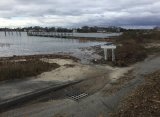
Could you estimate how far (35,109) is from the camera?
827cm

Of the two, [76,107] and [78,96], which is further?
[78,96]

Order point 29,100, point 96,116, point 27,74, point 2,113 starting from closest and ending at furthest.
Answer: point 96,116
point 2,113
point 29,100
point 27,74

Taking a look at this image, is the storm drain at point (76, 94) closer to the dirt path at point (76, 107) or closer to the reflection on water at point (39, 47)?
the dirt path at point (76, 107)

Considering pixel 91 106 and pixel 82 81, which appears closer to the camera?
pixel 91 106

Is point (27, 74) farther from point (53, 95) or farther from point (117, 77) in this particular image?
point (117, 77)

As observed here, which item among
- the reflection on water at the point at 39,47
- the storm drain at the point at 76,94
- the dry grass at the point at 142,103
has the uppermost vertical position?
the dry grass at the point at 142,103

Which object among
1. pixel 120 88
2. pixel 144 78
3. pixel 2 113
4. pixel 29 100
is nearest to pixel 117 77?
pixel 144 78

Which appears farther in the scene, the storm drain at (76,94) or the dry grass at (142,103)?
the storm drain at (76,94)

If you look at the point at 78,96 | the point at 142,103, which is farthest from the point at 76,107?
the point at 142,103

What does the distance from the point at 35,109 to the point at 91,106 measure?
165 cm

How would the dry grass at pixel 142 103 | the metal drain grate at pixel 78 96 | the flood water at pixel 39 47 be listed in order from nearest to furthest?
the dry grass at pixel 142 103 → the metal drain grate at pixel 78 96 → the flood water at pixel 39 47

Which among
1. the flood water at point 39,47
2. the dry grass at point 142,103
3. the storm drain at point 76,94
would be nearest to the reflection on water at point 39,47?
the flood water at point 39,47

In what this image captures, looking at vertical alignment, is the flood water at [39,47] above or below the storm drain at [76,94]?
below

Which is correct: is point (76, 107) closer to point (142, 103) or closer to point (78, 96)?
point (78, 96)
